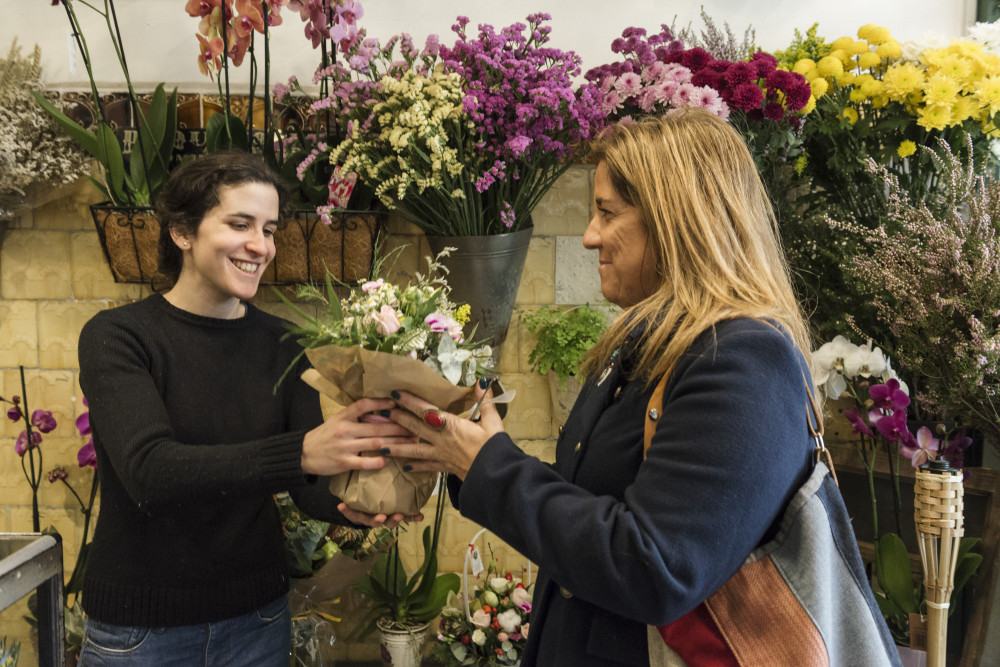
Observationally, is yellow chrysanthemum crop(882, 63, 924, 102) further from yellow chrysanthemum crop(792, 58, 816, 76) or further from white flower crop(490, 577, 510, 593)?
white flower crop(490, 577, 510, 593)

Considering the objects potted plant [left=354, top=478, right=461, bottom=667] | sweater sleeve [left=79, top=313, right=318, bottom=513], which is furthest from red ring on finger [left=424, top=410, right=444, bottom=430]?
potted plant [left=354, top=478, right=461, bottom=667]

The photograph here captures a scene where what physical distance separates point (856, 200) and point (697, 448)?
163 centimetres

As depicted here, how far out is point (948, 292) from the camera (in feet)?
6.27

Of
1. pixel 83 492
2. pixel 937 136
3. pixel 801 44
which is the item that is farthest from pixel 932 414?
pixel 83 492

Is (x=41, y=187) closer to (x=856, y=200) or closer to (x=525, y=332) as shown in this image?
(x=525, y=332)

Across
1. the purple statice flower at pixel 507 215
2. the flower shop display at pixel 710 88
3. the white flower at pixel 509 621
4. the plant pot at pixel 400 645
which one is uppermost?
the flower shop display at pixel 710 88

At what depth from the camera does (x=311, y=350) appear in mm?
1311

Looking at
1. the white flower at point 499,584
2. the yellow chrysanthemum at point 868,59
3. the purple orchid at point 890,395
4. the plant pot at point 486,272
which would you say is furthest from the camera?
the white flower at point 499,584

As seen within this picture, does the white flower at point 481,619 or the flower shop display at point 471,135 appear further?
the white flower at point 481,619

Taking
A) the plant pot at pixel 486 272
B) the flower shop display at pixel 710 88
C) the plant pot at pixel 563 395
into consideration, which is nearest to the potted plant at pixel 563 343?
the plant pot at pixel 563 395

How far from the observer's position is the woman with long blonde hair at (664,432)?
95cm

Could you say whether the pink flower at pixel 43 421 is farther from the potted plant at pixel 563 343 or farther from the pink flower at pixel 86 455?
the potted plant at pixel 563 343

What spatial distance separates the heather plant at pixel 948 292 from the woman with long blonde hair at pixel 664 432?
3.05ft

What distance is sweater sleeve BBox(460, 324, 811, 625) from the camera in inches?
37.1
